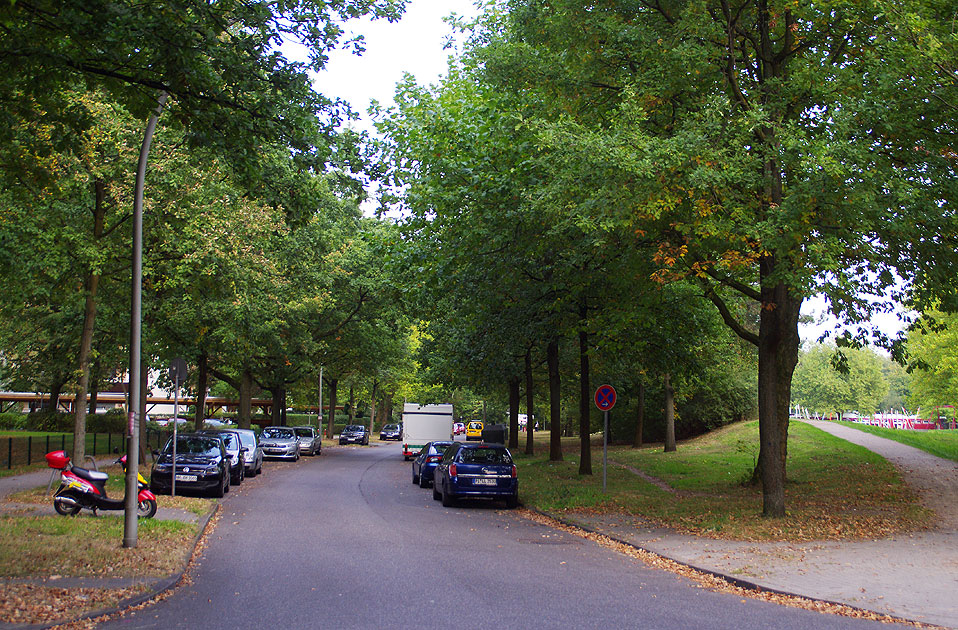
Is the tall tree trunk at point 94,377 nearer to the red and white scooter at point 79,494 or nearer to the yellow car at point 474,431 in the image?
the red and white scooter at point 79,494

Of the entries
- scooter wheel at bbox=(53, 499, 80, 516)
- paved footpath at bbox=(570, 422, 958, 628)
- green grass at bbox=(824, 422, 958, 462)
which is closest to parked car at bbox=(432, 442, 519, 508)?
paved footpath at bbox=(570, 422, 958, 628)

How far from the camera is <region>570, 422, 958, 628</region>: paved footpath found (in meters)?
8.25

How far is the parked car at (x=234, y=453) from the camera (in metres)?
22.8

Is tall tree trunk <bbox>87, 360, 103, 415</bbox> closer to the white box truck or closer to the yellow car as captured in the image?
the white box truck

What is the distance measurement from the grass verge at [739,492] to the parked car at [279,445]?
11346mm

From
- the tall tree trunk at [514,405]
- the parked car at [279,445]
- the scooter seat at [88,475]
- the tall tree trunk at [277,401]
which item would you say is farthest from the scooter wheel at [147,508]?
the tall tree trunk at [277,401]

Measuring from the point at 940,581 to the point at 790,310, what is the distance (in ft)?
27.1

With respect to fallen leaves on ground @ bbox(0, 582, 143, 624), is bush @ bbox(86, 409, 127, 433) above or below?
below

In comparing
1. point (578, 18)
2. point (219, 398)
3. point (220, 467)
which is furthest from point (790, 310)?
point (219, 398)

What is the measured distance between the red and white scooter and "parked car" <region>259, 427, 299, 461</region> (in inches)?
877

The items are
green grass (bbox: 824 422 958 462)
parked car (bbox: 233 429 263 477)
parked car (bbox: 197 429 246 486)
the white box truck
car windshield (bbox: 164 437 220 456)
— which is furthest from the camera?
the white box truck

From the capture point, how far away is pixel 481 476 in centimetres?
1834

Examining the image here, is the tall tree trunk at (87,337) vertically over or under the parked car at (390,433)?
over

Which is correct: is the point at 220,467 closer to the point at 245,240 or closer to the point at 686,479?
the point at 245,240
